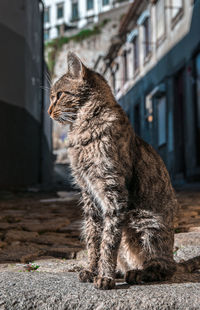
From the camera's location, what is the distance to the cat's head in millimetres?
2604

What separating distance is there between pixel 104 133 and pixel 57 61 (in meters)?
35.8

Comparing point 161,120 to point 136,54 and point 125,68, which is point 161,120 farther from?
point 125,68

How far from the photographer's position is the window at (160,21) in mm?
15796

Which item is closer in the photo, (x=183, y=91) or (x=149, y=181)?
(x=149, y=181)

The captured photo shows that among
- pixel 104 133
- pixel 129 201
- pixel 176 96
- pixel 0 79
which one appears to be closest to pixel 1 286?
pixel 129 201

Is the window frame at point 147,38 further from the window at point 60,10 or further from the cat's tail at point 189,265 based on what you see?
the window at point 60,10

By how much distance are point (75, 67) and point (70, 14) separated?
142 ft

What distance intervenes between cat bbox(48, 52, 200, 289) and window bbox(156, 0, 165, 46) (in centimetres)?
1388

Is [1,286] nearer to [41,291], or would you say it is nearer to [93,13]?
[41,291]

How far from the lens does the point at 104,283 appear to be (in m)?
2.17

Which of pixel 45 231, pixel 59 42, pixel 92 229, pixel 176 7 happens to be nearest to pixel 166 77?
pixel 176 7

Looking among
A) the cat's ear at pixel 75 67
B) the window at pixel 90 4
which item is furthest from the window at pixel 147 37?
the window at pixel 90 4

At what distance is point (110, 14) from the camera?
113 feet

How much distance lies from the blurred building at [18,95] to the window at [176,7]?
16.3ft
